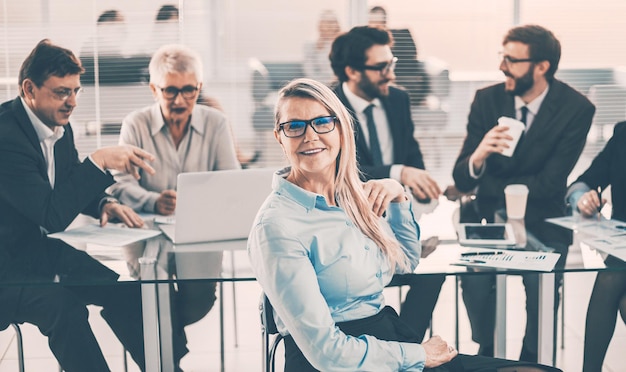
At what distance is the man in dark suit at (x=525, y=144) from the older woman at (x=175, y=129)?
0.99 meters

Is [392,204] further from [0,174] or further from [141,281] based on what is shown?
[0,174]

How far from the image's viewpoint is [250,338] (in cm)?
343

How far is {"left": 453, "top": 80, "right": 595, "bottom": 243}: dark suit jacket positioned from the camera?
10.2 ft

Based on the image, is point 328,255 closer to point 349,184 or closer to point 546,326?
point 349,184

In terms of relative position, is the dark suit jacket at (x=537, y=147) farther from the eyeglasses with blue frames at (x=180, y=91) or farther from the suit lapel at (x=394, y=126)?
the eyeglasses with blue frames at (x=180, y=91)

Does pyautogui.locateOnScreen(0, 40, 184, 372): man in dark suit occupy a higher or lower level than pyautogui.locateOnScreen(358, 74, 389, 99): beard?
lower

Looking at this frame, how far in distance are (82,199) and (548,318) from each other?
1.48 metres

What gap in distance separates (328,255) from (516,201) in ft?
3.74

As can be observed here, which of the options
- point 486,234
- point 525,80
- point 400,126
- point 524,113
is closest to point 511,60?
point 525,80

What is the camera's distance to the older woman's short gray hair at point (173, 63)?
3178mm

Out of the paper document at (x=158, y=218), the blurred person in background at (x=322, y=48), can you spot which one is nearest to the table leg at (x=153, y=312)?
the paper document at (x=158, y=218)

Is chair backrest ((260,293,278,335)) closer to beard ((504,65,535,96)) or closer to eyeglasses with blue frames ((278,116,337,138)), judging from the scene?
eyeglasses with blue frames ((278,116,337,138))

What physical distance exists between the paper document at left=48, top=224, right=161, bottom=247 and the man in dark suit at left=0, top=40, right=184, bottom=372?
0.04 meters

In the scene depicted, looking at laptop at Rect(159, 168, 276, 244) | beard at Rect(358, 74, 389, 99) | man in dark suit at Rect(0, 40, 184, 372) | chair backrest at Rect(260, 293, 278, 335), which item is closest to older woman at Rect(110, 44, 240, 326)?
man in dark suit at Rect(0, 40, 184, 372)
